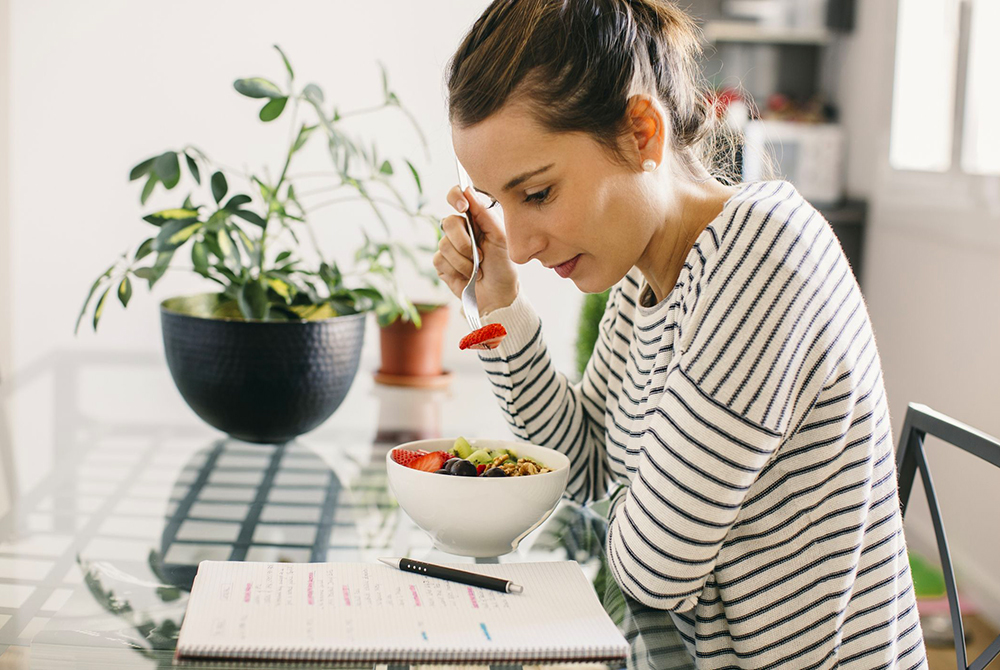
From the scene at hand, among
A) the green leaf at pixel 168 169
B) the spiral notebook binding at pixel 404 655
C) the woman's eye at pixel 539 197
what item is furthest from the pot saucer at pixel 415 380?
the spiral notebook binding at pixel 404 655

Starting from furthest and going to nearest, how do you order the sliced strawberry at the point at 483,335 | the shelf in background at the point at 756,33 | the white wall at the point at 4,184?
the shelf in background at the point at 756,33, the white wall at the point at 4,184, the sliced strawberry at the point at 483,335

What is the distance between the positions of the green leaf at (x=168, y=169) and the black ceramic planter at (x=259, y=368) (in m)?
0.17

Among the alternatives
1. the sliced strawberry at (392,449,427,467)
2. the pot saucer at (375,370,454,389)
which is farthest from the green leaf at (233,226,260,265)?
the pot saucer at (375,370,454,389)

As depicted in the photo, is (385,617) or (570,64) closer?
(385,617)

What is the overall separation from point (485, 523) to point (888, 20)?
2719mm

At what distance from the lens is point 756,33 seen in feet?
10.6

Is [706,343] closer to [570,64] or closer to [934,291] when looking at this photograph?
[570,64]

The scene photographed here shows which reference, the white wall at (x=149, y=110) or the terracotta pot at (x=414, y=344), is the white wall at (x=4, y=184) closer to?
the white wall at (x=149, y=110)

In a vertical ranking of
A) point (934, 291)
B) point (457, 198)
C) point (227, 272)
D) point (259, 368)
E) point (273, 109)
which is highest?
point (273, 109)

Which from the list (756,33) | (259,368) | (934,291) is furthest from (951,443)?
(756,33)

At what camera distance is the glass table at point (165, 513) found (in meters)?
0.75

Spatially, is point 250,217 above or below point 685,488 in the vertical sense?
above

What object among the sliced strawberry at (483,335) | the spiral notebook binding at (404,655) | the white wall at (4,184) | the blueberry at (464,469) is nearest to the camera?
the spiral notebook binding at (404,655)

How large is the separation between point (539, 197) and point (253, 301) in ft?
1.66
